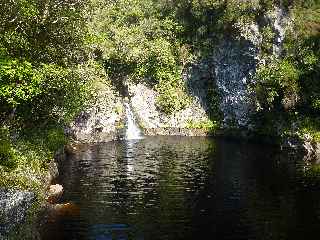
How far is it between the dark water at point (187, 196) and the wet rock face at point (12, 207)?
7.29ft

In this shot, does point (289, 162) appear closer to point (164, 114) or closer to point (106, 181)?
point (106, 181)

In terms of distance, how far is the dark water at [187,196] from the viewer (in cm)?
3528

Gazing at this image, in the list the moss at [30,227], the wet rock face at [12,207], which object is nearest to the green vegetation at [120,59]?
the moss at [30,227]

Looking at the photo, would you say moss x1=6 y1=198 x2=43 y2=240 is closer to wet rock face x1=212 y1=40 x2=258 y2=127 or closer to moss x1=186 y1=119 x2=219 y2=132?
wet rock face x1=212 y1=40 x2=258 y2=127

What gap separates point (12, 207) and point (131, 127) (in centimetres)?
6176

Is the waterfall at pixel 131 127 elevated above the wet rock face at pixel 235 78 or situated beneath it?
situated beneath

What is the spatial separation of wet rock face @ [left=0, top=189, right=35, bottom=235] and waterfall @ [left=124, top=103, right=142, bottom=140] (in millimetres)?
56114

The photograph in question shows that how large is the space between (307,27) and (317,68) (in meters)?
7.83

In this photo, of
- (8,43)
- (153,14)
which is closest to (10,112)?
(8,43)

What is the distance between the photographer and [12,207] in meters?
34.5

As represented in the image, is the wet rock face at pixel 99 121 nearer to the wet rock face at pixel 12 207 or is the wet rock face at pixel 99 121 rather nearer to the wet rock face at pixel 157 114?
the wet rock face at pixel 157 114

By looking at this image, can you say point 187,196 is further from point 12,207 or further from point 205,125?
point 205,125

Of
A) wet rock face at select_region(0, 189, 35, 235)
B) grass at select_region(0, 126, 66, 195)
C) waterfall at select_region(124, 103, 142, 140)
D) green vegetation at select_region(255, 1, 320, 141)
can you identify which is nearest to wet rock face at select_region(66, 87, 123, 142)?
waterfall at select_region(124, 103, 142, 140)

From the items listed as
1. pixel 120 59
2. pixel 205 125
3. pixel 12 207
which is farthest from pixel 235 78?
pixel 12 207
